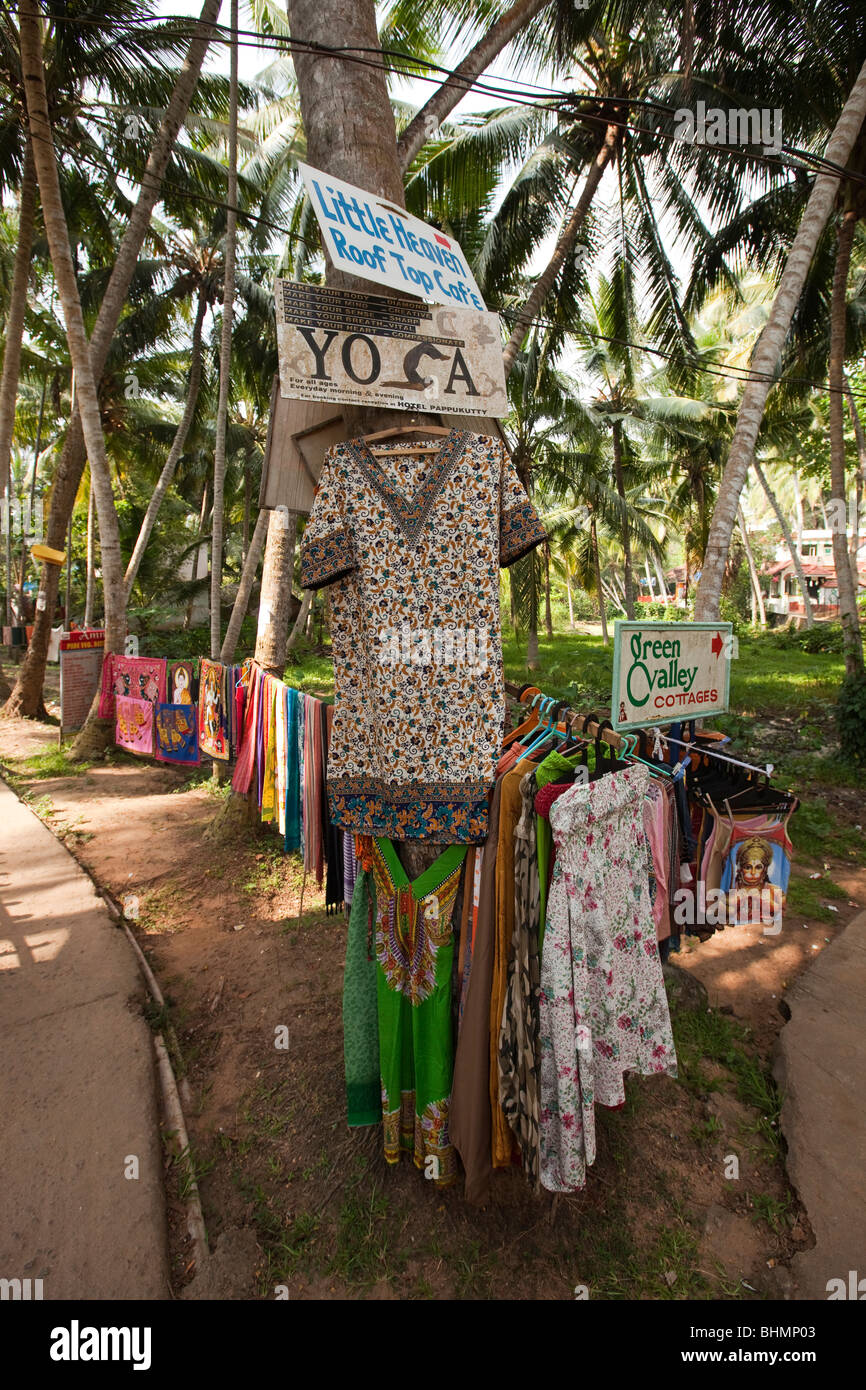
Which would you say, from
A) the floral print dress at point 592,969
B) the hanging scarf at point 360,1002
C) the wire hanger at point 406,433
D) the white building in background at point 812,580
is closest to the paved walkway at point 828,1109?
the floral print dress at point 592,969

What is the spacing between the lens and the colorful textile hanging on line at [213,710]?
584cm

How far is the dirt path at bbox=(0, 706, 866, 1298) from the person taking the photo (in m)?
2.31

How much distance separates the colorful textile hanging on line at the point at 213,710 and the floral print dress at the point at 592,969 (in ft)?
14.2

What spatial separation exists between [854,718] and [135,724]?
853 centimetres

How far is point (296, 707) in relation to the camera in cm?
394

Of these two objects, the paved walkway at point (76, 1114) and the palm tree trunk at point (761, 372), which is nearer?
the paved walkway at point (76, 1114)

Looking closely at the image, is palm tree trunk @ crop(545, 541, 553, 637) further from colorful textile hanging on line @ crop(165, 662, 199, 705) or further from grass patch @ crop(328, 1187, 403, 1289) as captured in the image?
grass patch @ crop(328, 1187, 403, 1289)

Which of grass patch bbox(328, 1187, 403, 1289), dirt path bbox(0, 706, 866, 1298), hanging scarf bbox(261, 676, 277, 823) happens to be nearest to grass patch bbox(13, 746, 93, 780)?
dirt path bbox(0, 706, 866, 1298)

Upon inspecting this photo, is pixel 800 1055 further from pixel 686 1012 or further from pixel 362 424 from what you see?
pixel 362 424

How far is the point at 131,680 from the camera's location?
738 cm

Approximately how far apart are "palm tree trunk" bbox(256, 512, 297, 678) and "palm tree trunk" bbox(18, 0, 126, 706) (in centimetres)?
337

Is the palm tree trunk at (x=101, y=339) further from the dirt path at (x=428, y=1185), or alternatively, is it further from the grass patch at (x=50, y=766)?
the dirt path at (x=428, y=1185)

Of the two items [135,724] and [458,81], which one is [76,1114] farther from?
[458,81]
